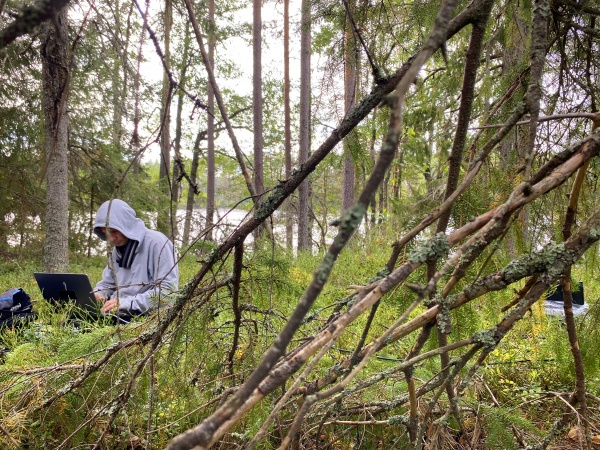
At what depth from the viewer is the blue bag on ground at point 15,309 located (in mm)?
3215

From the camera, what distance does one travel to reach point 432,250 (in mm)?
813

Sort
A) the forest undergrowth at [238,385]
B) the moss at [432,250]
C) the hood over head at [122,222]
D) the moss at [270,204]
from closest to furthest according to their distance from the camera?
1. the moss at [432,250]
2. the moss at [270,204]
3. the forest undergrowth at [238,385]
4. the hood over head at [122,222]

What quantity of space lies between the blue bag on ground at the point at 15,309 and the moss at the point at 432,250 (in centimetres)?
334

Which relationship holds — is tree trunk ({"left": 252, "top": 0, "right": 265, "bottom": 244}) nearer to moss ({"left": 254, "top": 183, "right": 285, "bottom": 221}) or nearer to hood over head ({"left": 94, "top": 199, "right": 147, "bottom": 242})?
hood over head ({"left": 94, "top": 199, "right": 147, "bottom": 242})

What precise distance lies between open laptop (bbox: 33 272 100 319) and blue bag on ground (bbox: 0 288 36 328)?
0.63ft

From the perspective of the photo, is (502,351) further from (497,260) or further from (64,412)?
(64,412)

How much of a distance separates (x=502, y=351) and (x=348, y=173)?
6.45m

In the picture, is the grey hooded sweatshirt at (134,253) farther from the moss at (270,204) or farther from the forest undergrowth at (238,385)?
the moss at (270,204)

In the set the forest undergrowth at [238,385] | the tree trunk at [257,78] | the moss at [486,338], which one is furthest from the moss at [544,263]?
the tree trunk at [257,78]

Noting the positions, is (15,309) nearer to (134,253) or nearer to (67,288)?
(67,288)

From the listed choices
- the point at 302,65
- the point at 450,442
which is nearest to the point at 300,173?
the point at 450,442

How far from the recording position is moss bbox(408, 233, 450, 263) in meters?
0.78

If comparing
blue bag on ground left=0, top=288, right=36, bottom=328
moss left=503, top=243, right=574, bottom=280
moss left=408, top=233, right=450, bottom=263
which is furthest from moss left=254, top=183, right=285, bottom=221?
blue bag on ground left=0, top=288, right=36, bottom=328

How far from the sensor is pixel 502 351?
10.4 feet
